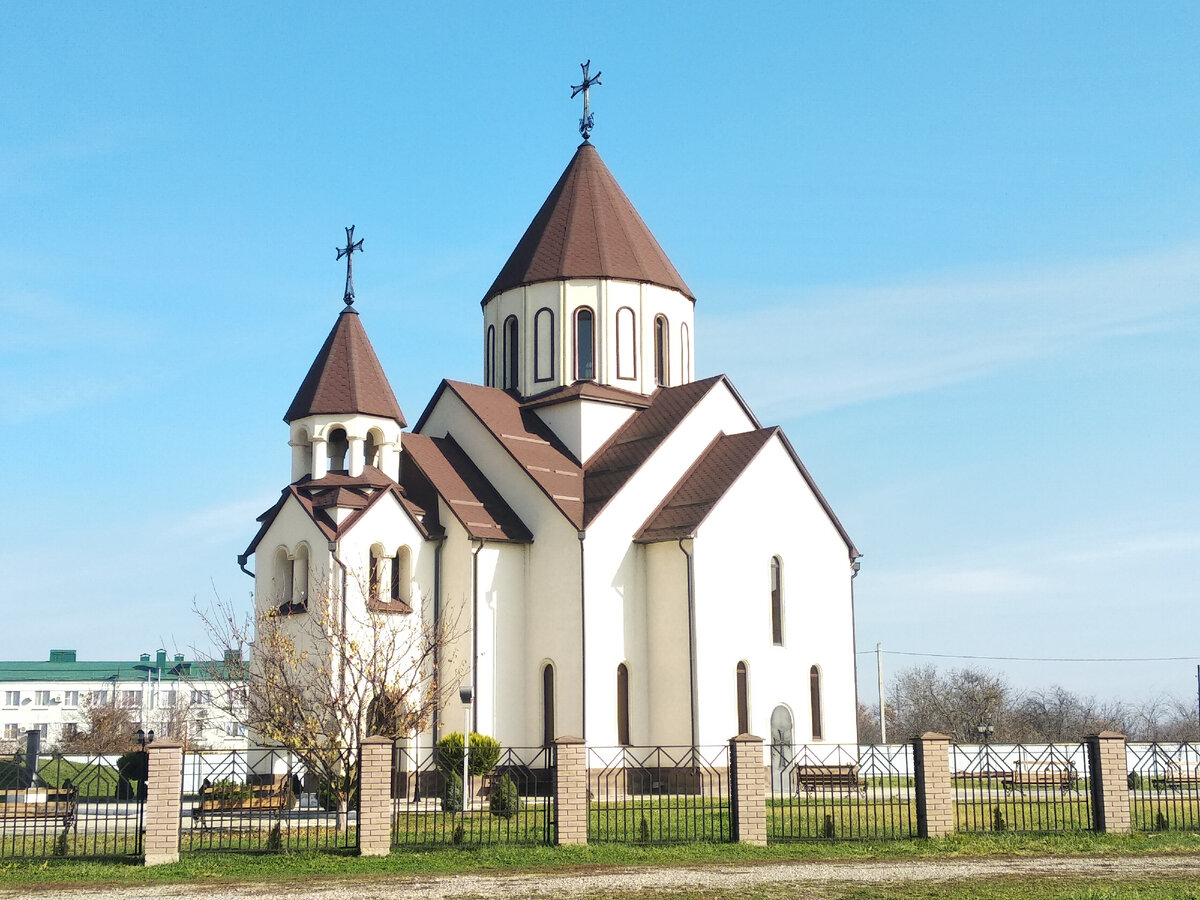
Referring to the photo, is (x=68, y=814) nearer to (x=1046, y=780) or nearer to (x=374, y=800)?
(x=374, y=800)

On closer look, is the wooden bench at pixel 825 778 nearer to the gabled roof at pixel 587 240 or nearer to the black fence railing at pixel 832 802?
the black fence railing at pixel 832 802

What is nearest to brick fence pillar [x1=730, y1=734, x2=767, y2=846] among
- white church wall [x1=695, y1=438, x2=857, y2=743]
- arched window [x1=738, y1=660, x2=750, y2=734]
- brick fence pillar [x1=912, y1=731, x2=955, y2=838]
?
brick fence pillar [x1=912, y1=731, x2=955, y2=838]

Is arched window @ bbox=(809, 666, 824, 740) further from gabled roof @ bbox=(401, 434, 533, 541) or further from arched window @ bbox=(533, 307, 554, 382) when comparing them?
arched window @ bbox=(533, 307, 554, 382)

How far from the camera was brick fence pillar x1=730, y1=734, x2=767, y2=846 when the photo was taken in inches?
647

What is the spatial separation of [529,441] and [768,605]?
6.37 metres

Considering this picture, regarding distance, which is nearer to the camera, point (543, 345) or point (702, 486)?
point (702, 486)

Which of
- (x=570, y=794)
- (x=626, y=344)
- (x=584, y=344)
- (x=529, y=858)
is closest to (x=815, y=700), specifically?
(x=626, y=344)

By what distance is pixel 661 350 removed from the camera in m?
30.1

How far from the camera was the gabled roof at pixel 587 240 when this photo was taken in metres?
29.4

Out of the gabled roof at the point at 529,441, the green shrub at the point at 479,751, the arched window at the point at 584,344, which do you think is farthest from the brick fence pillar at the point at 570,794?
the arched window at the point at 584,344

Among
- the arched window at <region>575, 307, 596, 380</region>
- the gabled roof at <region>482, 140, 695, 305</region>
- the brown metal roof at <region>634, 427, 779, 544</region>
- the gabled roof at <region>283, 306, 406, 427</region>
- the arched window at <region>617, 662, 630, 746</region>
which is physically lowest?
the arched window at <region>617, 662, 630, 746</region>

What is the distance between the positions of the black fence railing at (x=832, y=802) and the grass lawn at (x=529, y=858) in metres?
0.73

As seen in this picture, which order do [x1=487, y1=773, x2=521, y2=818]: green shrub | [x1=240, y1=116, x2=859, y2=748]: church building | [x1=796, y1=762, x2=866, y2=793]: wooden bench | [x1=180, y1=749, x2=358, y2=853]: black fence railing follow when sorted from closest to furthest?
[x1=180, y1=749, x2=358, y2=853]: black fence railing → [x1=487, y1=773, x2=521, y2=818]: green shrub → [x1=796, y1=762, x2=866, y2=793]: wooden bench → [x1=240, y1=116, x2=859, y2=748]: church building

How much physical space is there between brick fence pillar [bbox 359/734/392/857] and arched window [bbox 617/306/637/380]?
14.8m
